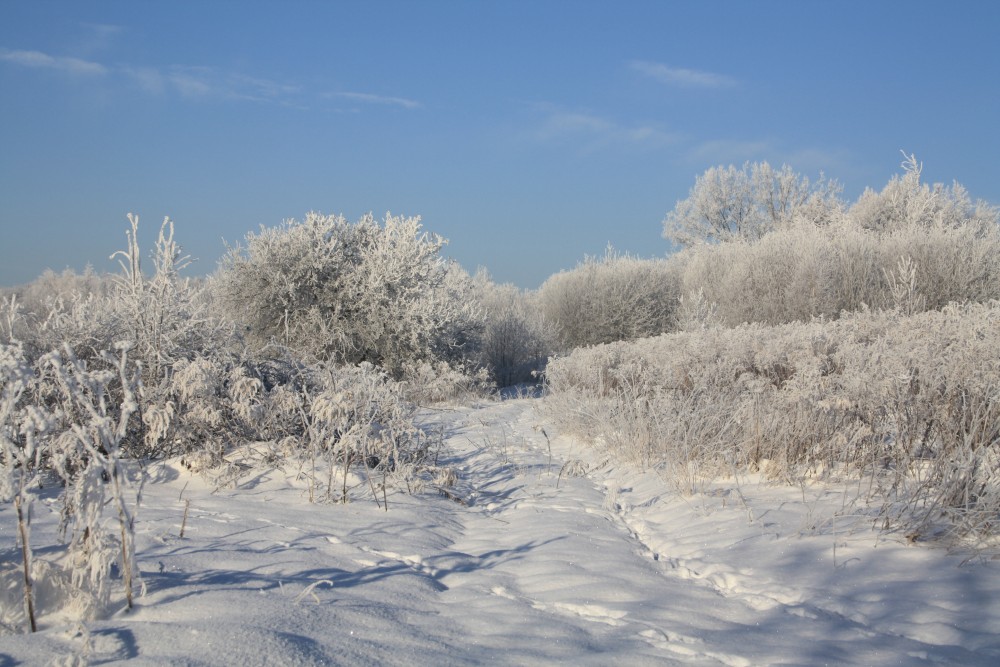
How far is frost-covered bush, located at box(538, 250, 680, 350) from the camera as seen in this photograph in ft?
65.0

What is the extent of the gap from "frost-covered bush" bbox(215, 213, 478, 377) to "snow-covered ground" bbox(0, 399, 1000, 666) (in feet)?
25.5

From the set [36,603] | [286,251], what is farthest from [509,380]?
[36,603]

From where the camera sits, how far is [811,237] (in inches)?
650

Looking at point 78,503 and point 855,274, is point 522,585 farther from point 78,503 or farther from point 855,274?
point 855,274

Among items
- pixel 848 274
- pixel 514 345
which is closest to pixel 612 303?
pixel 514 345

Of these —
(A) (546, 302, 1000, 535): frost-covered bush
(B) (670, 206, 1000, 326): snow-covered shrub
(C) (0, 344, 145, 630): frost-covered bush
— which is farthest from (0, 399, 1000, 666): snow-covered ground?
(B) (670, 206, 1000, 326): snow-covered shrub

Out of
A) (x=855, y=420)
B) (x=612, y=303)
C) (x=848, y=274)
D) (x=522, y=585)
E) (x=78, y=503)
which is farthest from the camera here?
(x=612, y=303)

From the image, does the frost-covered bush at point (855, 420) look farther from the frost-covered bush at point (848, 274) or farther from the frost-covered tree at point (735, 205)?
the frost-covered tree at point (735, 205)

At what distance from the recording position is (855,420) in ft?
17.0

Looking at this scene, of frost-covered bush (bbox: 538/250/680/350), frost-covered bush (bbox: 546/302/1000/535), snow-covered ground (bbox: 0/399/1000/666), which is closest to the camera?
snow-covered ground (bbox: 0/399/1000/666)

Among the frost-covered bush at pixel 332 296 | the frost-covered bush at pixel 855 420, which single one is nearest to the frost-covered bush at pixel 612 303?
the frost-covered bush at pixel 332 296

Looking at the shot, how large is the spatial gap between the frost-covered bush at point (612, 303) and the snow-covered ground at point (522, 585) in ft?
48.6

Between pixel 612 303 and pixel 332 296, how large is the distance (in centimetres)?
956

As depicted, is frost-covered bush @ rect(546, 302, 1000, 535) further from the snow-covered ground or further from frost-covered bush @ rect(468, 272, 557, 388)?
frost-covered bush @ rect(468, 272, 557, 388)
